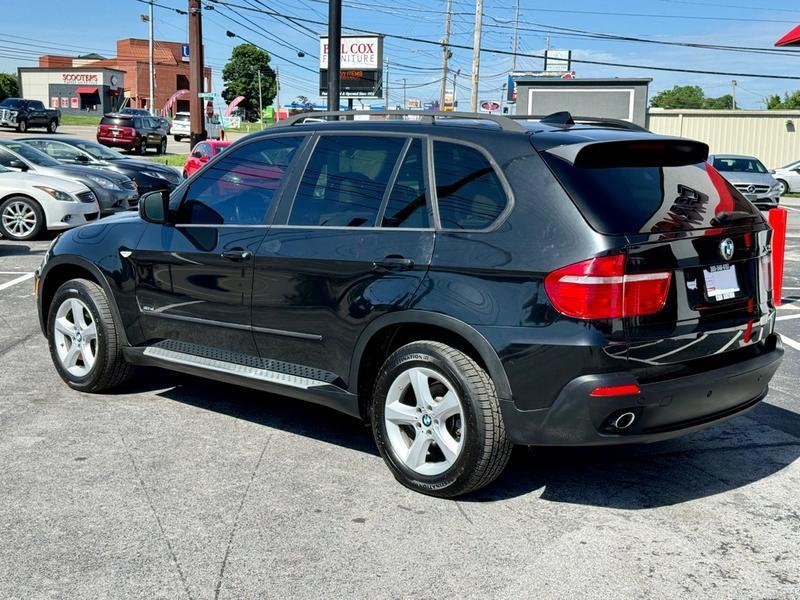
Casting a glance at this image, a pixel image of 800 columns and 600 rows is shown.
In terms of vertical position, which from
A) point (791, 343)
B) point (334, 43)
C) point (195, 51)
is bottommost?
point (791, 343)

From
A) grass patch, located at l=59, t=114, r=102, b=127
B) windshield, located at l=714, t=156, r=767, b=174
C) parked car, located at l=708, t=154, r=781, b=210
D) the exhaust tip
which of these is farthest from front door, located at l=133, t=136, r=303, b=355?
grass patch, located at l=59, t=114, r=102, b=127

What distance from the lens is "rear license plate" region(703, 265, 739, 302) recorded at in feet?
13.5

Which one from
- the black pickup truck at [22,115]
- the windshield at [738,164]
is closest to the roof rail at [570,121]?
the windshield at [738,164]

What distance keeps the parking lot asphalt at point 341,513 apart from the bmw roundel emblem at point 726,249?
1.16 meters

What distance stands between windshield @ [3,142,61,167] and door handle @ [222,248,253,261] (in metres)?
12.5

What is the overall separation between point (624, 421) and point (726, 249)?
97 cm

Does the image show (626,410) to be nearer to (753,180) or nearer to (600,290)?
(600,290)

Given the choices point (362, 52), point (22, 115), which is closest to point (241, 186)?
point (362, 52)

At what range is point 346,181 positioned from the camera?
4828 mm

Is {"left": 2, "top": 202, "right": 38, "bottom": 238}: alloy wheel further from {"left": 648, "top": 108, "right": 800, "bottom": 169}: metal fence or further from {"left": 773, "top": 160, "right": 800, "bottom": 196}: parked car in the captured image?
{"left": 648, "top": 108, "right": 800, "bottom": 169}: metal fence

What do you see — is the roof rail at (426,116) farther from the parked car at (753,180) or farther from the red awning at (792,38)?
the parked car at (753,180)

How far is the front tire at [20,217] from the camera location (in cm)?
1425

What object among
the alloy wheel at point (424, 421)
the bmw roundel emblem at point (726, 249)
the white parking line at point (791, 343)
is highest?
the bmw roundel emblem at point (726, 249)

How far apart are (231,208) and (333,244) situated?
0.94 meters
